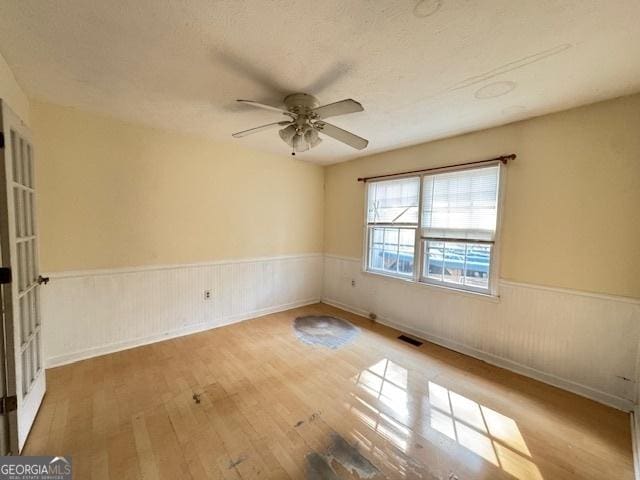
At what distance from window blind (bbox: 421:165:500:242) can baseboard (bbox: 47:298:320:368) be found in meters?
2.65

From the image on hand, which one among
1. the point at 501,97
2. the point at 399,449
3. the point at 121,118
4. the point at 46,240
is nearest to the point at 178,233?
the point at 46,240

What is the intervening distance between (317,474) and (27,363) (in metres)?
2.11

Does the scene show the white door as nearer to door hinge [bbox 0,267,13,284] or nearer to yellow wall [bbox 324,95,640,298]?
door hinge [bbox 0,267,13,284]

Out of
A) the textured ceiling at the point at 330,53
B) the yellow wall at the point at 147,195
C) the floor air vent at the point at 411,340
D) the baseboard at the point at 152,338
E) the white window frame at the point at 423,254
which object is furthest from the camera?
the floor air vent at the point at 411,340

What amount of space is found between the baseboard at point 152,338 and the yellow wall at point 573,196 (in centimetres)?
324

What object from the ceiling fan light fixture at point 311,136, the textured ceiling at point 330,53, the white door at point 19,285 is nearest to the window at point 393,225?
the textured ceiling at point 330,53

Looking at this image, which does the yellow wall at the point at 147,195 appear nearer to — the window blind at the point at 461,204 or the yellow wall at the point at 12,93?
the yellow wall at the point at 12,93

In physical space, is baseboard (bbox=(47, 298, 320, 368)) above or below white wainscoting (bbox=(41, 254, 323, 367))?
below

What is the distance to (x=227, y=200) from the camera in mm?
3561

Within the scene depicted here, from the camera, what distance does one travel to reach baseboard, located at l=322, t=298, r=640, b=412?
2127 mm

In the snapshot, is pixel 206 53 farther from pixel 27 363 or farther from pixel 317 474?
pixel 317 474

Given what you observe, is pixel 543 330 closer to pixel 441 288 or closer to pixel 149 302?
pixel 441 288

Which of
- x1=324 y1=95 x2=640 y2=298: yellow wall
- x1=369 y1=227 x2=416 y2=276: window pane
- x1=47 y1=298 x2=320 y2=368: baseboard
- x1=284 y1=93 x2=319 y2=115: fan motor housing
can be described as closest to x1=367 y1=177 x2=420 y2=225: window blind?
x1=369 y1=227 x2=416 y2=276: window pane

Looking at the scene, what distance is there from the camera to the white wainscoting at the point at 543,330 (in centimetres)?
211
